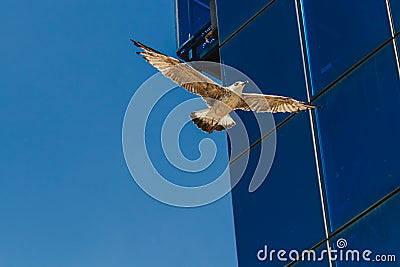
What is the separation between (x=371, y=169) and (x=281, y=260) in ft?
4.40

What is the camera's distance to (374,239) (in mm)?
9375

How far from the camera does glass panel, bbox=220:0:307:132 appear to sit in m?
11.0

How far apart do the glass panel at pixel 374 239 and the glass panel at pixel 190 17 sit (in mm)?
6882

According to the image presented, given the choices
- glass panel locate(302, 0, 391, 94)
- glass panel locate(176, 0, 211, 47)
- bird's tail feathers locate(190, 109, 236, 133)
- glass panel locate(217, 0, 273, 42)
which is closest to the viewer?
glass panel locate(302, 0, 391, 94)

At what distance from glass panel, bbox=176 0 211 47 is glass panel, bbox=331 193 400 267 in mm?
6882

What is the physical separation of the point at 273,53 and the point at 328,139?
1.55 m

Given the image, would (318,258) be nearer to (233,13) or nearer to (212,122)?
(212,122)

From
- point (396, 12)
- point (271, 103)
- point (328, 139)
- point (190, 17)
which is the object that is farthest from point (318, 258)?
point (190, 17)

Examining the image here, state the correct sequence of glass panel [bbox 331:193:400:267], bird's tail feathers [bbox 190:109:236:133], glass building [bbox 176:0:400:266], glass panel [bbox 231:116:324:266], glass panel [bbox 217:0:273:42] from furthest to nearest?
glass panel [bbox 217:0:273:42]
bird's tail feathers [bbox 190:109:236:133]
glass panel [bbox 231:116:324:266]
glass building [bbox 176:0:400:266]
glass panel [bbox 331:193:400:267]

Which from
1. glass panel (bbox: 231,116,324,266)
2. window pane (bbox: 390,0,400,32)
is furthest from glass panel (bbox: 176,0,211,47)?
window pane (bbox: 390,0,400,32)

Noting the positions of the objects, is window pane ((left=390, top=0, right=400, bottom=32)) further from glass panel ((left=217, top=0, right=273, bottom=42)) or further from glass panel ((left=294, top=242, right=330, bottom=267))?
glass panel ((left=294, top=242, right=330, bottom=267))

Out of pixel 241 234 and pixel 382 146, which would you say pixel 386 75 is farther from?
pixel 241 234

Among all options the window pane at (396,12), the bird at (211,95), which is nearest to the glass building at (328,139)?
the window pane at (396,12)

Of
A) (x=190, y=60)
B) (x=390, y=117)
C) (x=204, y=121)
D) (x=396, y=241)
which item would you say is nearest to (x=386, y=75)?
(x=390, y=117)
